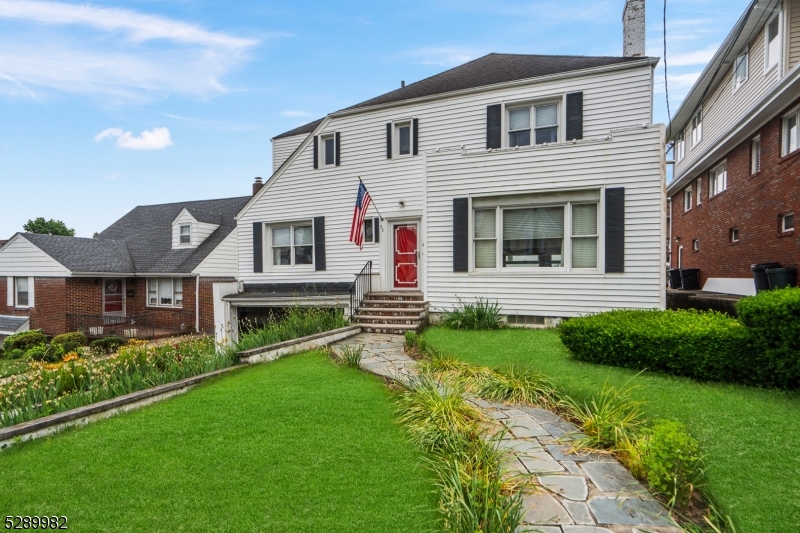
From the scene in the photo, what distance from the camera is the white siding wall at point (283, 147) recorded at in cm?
1647

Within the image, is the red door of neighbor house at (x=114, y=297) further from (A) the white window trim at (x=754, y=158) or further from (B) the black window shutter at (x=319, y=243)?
(A) the white window trim at (x=754, y=158)

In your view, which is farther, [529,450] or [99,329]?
[99,329]

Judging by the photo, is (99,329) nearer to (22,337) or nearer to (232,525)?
(22,337)

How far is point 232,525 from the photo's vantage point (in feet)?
8.59

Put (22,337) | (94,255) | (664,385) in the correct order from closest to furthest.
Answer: (664,385), (22,337), (94,255)

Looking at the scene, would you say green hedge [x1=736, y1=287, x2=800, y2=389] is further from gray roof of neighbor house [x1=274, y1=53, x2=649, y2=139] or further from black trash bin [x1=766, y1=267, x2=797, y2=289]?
gray roof of neighbor house [x1=274, y1=53, x2=649, y2=139]

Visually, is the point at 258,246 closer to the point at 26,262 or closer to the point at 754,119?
the point at 26,262

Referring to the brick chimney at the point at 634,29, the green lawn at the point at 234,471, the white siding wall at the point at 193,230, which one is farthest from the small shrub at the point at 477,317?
the white siding wall at the point at 193,230

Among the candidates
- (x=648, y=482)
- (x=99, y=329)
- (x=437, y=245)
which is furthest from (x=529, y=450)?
(x=99, y=329)

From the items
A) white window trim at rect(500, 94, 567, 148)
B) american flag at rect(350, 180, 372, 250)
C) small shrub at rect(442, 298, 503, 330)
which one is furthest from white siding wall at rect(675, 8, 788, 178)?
american flag at rect(350, 180, 372, 250)

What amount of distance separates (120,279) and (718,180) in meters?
26.2

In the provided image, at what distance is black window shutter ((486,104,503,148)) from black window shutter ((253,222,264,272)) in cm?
803

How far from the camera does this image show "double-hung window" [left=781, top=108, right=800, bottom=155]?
978 cm

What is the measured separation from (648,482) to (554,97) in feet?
32.3
